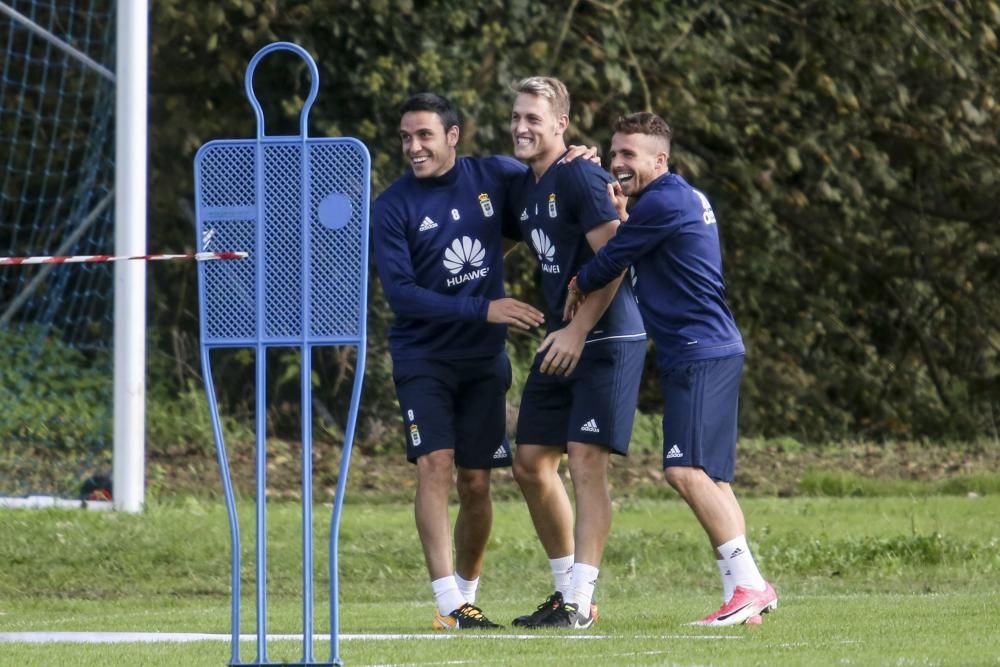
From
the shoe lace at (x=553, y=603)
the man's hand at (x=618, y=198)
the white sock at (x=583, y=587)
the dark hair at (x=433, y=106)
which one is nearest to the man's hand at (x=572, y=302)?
the man's hand at (x=618, y=198)

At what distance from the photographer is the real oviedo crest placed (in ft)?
25.8

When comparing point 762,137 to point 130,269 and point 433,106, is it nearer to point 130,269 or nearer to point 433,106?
point 130,269

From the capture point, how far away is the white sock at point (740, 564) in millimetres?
7578

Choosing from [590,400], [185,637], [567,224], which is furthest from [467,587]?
[567,224]

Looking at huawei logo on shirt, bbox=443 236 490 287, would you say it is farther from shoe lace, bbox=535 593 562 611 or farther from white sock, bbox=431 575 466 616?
shoe lace, bbox=535 593 562 611

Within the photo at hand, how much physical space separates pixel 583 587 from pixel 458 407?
897 millimetres

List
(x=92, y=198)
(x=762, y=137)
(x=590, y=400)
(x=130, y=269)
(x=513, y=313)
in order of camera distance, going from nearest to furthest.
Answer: (x=513, y=313) < (x=590, y=400) < (x=130, y=269) < (x=92, y=198) < (x=762, y=137)

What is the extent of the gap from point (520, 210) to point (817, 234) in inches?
464

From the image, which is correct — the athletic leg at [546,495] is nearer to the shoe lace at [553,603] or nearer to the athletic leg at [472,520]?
the athletic leg at [472,520]

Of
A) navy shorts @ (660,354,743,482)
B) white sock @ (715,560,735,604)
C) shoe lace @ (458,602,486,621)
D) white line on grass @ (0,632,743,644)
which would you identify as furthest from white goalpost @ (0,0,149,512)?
white sock @ (715,560,735,604)

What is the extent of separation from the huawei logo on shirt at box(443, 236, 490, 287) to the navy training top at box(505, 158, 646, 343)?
0.21 meters

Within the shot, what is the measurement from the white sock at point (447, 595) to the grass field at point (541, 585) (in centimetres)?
15

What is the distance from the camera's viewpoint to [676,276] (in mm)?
7598

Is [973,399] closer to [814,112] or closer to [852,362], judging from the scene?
[852,362]
